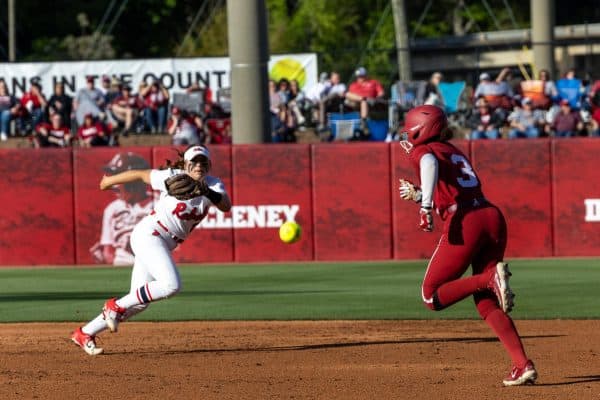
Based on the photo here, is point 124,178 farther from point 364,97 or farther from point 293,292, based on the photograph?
point 364,97

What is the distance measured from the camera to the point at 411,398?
29.1 ft

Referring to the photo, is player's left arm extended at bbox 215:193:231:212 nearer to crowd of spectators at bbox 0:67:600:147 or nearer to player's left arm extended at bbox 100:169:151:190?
player's left arm extended at bbox 100:169:151:190

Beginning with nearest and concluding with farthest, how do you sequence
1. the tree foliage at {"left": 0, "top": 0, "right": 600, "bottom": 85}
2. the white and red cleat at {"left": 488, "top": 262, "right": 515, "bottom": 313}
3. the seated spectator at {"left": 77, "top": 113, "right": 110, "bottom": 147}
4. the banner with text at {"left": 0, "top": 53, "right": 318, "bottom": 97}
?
the white and red cleat at {"left": 488, "top": 262, "right": 515, "bottom": 313} < the seated spectator at {"left": 77, "top": 113, "right": 110, "bottom": 147} < the banner with text at {"left": 0, "top": 53, "right": 318, "bottom": 97} < the tree foliage at {"left": 0, "top": 0, "right": 600, "bottom": 85}

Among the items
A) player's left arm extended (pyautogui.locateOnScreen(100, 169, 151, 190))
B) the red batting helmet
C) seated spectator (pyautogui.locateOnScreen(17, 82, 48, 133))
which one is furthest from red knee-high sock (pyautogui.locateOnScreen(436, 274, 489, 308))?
seated spectator (pyautogui.locateOnScreen(17, 82, 48, 133))

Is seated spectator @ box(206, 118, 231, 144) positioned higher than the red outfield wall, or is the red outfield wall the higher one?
seated spectator @ box(206, 118, 231, 144)

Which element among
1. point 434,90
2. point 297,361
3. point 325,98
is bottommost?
point 297,361

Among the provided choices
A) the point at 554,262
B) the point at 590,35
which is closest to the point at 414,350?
the point at 554,262

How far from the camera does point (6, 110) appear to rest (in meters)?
26.8

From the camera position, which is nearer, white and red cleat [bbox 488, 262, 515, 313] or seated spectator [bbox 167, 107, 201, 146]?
white and red cleat [bbox 488, 262, 515, 313]

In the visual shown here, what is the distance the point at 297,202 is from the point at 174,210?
8.72 meters

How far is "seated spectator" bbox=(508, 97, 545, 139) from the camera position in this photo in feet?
78.1

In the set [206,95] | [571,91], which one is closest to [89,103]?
[206,95]

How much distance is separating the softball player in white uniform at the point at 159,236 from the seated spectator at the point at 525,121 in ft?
45.5

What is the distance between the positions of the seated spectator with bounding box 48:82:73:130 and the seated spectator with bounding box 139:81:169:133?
60.2 inches
